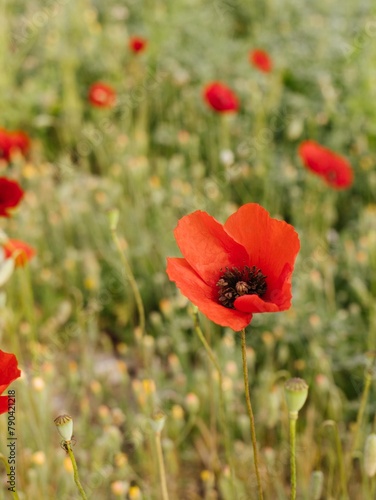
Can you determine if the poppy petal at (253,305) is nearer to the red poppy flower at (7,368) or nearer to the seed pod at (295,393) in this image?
the seed pod at (295,393)

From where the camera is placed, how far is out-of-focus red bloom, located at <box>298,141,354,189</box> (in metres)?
2.08

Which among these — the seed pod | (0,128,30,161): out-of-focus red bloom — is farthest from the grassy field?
the seed pod

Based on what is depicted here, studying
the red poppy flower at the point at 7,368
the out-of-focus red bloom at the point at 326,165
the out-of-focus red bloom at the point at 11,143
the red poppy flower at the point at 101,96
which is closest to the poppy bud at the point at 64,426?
the red poppy flower at the point at 7,368

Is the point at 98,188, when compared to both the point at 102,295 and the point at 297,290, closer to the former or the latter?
the point at 102,295

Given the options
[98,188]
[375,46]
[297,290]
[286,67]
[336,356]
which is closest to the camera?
[336,356]

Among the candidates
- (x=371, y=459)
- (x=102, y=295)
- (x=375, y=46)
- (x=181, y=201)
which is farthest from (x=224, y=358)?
(x=375, y=46)

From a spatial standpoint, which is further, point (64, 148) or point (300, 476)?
point (64, 148)

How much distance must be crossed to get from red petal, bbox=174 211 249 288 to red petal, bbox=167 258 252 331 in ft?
0.06

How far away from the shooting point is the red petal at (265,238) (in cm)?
83

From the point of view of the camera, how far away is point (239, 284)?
2.89ft

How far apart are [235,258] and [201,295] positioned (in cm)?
12

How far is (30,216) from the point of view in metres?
2.39

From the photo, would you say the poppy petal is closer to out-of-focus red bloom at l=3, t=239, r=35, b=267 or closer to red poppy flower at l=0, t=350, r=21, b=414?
red poppy flower at l=0, t=350, r=21, b=414

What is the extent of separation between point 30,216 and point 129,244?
0.39 metres
